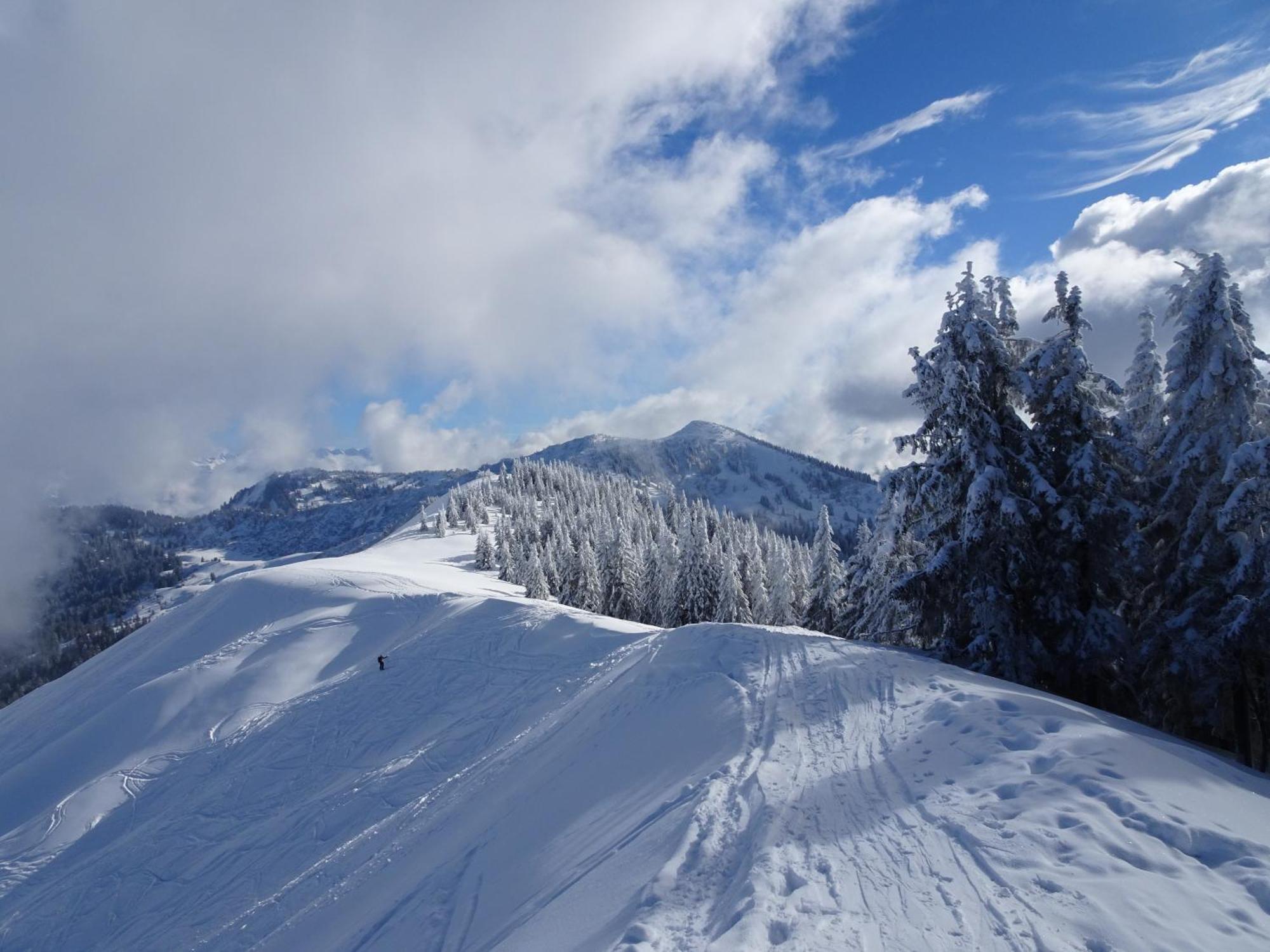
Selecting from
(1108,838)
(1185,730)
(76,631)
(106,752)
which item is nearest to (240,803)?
(106,752)

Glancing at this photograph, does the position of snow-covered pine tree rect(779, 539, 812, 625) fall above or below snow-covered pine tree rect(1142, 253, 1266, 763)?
below

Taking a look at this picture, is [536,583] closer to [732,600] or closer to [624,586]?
[624,586]

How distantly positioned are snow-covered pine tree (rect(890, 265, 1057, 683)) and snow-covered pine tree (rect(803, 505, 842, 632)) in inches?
868

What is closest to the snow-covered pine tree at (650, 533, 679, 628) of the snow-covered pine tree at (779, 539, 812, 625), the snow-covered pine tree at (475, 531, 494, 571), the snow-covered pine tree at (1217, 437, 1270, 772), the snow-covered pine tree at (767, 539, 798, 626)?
the snow-covered pine tree at (767, 539, 798, 626)

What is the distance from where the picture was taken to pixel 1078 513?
45.2 ft

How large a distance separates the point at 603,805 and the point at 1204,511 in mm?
15602

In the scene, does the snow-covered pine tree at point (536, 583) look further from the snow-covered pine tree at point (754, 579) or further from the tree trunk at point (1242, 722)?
the tree trunk at point (1242, 722)

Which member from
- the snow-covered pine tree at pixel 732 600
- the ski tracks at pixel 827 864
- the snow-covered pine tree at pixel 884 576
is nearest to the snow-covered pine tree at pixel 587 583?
the snow-covered pine tree at pixel 732 600

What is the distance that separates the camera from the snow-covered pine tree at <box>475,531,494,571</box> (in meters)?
73.9

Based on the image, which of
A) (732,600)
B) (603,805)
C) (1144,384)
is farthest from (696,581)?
(603,805)

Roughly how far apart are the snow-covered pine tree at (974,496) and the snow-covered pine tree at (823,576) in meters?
22.0

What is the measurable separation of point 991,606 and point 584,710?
10339 millimetres

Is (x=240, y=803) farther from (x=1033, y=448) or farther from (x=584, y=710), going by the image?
(x=1033, y=448)

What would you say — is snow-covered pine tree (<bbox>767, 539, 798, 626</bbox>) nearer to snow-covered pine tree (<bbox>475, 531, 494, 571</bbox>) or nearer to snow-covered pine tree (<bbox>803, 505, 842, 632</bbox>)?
snow-covered pine tree (<bbox>803, 505, 842, 632</bbox>)
